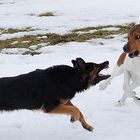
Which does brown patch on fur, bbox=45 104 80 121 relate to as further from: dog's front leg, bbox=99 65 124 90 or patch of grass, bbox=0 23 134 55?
patch of grass, bbox=0 23 134 55

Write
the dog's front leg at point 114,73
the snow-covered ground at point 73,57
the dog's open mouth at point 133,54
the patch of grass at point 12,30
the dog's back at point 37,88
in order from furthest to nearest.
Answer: the patch of grass at point 12,30
the dog's front leg at point 114,73
the dog's open mouth at point 133,54
the snow-covered ground at point 73,57
the dog's back at point 37,88

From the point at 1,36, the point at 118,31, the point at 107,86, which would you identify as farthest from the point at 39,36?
the point at 107,86

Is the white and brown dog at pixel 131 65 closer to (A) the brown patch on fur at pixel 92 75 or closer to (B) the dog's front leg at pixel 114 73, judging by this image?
(B) the dog's front leg at pixel 114 73

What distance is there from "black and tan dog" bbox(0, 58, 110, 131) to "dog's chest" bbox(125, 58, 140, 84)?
1.87 ft

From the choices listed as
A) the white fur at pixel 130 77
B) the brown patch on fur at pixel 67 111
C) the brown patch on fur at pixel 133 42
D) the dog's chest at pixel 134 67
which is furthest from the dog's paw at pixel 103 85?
the brown patch on fur at pixel 67 111

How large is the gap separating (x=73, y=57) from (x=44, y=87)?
5084 mm

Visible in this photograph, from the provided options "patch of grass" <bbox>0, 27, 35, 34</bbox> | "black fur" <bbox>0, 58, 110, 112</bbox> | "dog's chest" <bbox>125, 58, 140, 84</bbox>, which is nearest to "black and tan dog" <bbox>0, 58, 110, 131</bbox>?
"black fur" <bbox>0, 58, 110, 112</bbox>

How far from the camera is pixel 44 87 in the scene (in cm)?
762

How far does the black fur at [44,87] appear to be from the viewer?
7.47 meters

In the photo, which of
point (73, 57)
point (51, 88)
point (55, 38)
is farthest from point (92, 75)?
point (55, 38)

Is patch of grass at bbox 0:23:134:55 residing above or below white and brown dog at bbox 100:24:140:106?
below

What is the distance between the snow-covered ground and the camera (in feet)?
25.4

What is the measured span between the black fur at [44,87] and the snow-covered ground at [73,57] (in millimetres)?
504

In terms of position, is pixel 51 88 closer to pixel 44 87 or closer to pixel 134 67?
pixel 44 87
